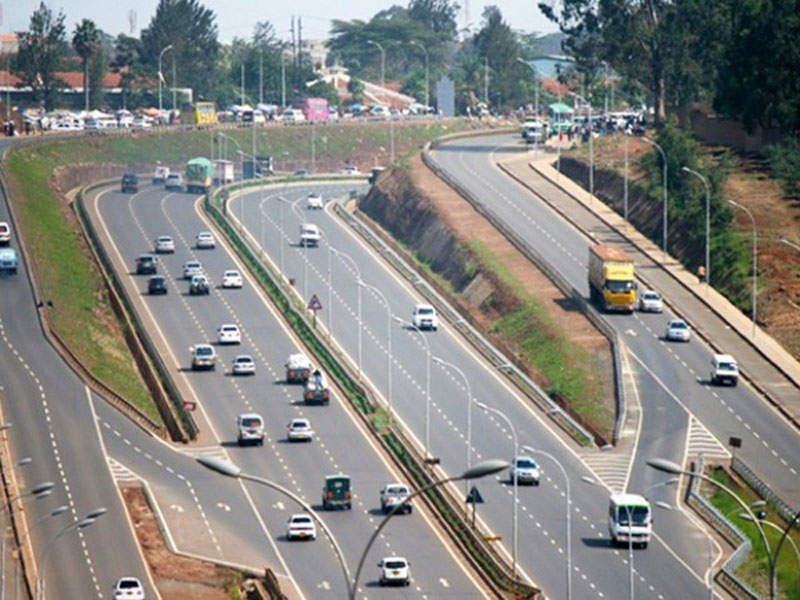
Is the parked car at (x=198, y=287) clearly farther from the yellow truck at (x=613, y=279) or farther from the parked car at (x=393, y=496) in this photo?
the parked car at (x=393, y=496)

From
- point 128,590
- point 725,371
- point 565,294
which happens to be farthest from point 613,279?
point 128,590

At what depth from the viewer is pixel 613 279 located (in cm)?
13962

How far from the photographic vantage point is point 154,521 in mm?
104750

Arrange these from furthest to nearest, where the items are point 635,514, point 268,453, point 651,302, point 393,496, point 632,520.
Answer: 1. point 651,302
2. point 268,453
3. point 393,496
4. point 635,514
5. point 632,520

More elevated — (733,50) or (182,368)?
(733,50)

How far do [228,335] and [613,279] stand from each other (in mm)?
24400

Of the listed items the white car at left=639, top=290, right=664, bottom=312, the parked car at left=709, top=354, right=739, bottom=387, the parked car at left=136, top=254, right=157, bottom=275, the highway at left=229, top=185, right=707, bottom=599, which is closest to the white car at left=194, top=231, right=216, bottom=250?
the highway at left=229, top=185, right=707, bottom=599

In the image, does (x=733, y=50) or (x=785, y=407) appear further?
(x=733, y=50)

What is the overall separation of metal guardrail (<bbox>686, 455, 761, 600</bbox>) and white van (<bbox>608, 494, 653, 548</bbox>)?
378 centimetres

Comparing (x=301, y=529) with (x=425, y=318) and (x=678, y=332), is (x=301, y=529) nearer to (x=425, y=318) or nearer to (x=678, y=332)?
(x=678, y=332)

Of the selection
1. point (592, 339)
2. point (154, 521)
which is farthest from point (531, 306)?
point (154, 521)

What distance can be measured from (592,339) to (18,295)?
38.5 metres

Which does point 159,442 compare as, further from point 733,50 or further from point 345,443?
point 733,50

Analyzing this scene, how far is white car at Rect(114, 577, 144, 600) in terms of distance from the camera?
87.8 metres
